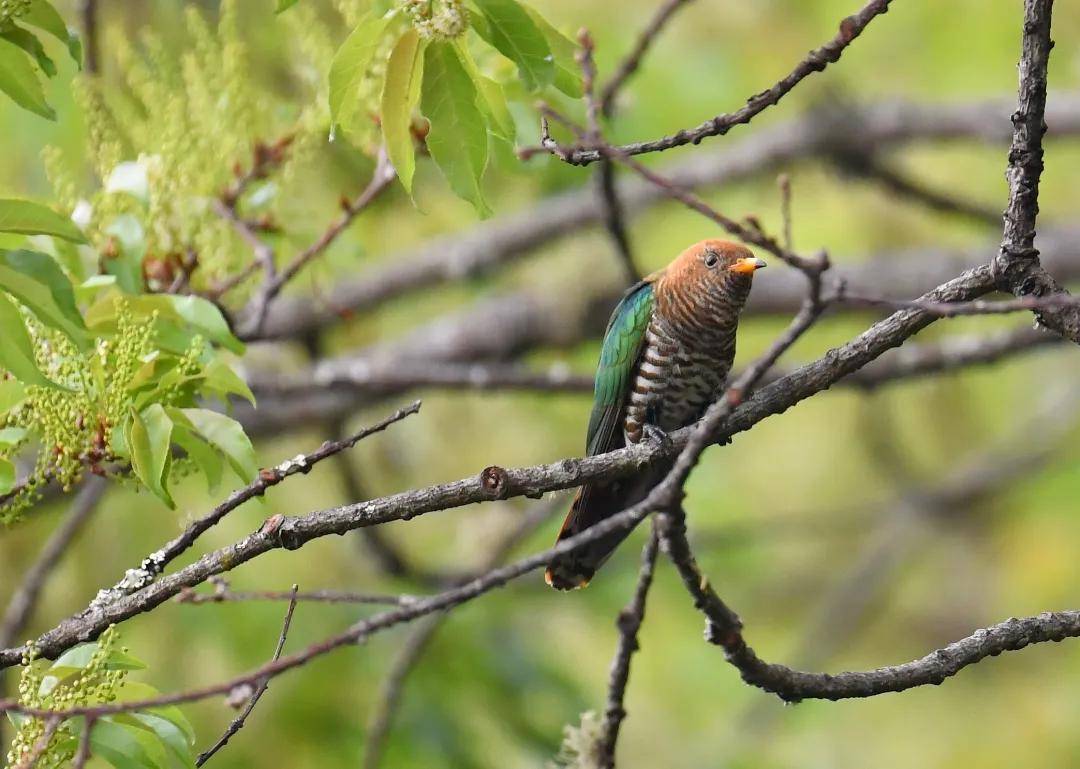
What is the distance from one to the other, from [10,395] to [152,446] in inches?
14.0

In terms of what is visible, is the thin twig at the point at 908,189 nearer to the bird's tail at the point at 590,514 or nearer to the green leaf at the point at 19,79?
the bird's tail at the point at 590,514

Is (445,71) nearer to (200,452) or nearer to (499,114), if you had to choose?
(499,114)

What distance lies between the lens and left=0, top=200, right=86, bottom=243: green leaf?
2293 millimetres

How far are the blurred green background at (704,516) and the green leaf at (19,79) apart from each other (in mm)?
1539

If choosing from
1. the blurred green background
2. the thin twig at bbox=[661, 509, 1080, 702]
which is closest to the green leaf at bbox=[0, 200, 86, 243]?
the thin twig at bbox=[661, 509, 1080, 702]

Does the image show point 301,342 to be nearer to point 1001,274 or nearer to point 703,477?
point 703,477

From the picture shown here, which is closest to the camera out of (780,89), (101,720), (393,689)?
(101,720)

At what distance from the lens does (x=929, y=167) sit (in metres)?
9.78

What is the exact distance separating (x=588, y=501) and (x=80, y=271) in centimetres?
181

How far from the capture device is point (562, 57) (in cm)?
281

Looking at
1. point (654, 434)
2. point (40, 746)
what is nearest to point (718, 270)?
point (654, 434)

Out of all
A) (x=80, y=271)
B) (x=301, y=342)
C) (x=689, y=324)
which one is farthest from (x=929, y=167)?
(x=80, y=271)

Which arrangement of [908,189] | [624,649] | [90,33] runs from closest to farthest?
[624,649] → [90,33] → [908,189]

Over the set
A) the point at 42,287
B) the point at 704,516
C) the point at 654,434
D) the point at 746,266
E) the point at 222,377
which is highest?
the point at 704,516
